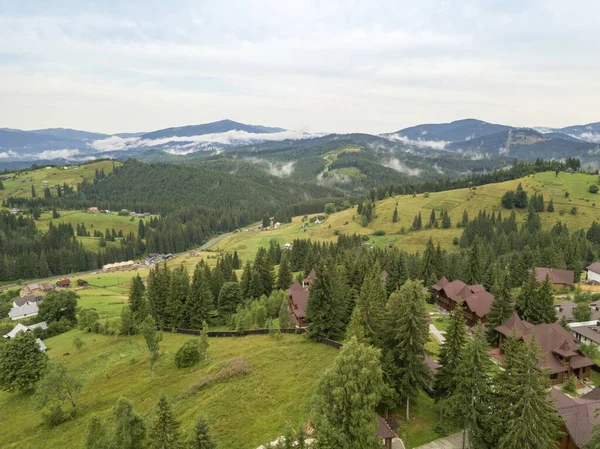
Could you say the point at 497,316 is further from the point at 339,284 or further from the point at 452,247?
the point at 452,247

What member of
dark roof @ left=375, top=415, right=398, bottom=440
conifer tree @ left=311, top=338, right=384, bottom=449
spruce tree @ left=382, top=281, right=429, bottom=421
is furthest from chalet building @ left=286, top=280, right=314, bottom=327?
conifer tree @ left=311, top=338, right=384, bottom=449

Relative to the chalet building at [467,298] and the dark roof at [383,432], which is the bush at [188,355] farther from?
the chalet building at [467,298]

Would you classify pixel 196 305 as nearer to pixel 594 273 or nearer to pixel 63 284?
pixel 594 273

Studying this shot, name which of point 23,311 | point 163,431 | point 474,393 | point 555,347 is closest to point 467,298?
point 555,347

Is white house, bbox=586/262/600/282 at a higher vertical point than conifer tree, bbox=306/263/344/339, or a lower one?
lower

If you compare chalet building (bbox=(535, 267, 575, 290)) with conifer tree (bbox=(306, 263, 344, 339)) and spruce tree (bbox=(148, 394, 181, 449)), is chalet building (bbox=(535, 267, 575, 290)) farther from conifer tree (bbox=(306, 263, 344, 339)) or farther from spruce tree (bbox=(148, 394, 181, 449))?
spruce tree (bbox=(148, 394, 181, 449))

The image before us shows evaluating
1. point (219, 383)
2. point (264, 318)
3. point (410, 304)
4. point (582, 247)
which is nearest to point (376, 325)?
point (410, 304)
